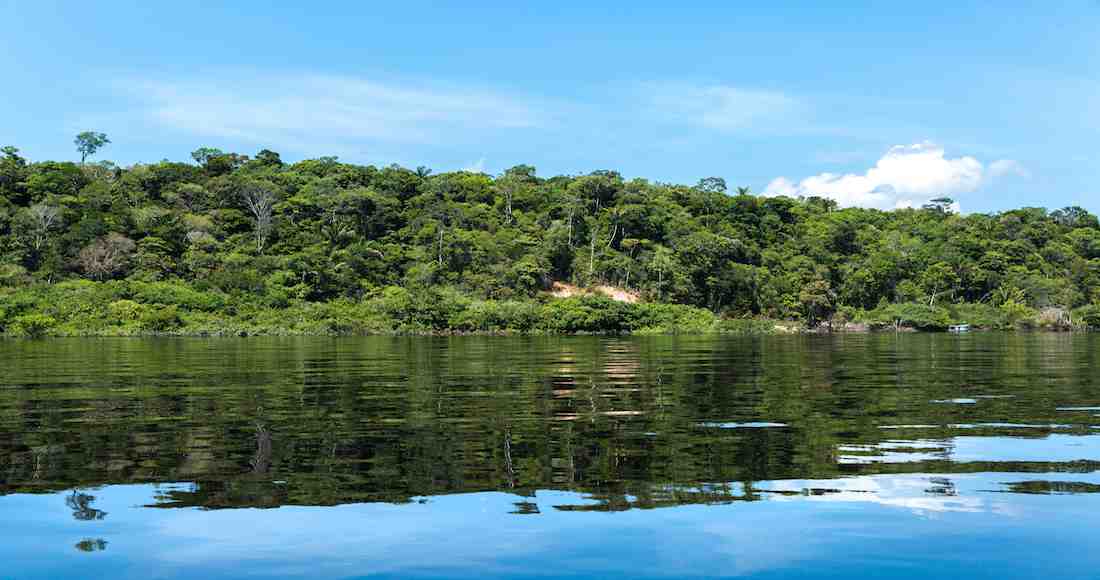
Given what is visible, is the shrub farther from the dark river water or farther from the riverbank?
the dark river water

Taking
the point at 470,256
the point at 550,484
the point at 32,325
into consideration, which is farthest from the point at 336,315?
the point at 550,484

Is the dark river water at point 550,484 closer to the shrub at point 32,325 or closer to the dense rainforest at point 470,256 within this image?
the shrub at point 32,325

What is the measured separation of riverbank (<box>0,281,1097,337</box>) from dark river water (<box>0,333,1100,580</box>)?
199ft

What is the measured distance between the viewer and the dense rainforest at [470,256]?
8569 cm

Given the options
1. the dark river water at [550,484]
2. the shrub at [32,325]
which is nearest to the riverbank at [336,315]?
the shrub at [32,325]

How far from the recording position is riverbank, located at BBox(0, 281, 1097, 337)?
75.7 meters

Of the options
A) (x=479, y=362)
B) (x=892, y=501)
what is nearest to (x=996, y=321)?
(x=479, y=362)

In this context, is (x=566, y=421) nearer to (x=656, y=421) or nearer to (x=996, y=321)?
(x=656, y=421)

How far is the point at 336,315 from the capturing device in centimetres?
8450

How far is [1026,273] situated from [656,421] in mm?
118978

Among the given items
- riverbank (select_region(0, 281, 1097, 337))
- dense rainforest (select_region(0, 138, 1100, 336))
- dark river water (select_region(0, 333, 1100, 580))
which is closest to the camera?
dark river water (select_region(0, 333, 1100, 580))

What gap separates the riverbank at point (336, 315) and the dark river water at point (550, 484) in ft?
199

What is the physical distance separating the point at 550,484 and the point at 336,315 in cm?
7742

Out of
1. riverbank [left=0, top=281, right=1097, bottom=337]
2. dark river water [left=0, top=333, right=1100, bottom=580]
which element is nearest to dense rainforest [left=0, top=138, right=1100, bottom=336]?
riverbank [left=0, top=281, right=1097, bottom=337]
